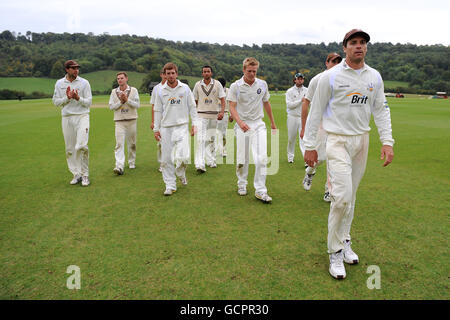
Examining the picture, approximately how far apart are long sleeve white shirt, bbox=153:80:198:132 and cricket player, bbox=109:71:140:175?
1.90m

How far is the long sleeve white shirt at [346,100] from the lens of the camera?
371 cm

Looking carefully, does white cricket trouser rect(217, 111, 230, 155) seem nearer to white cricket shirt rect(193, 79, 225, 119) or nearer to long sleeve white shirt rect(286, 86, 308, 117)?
white cricket shirt rect(193, 79, 225, 119)

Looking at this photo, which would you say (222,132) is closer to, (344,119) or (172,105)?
(172,105)

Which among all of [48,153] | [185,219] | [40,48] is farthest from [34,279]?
[40,48]

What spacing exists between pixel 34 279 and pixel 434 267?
472cm

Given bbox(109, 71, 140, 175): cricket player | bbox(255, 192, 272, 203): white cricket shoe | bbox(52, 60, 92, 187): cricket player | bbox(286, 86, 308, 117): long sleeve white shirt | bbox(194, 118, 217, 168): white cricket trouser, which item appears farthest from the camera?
bbox(286, 86, 308, 117): long sleeve white shirt

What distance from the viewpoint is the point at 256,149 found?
21.2ft

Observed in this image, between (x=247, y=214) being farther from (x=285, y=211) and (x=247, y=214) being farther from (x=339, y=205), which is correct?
(x=339, y=205)

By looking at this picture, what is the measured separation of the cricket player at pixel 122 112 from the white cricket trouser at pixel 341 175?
20.3ft

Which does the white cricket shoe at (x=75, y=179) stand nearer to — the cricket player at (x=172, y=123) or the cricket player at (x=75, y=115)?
the cricket player at (x=75, y=115)

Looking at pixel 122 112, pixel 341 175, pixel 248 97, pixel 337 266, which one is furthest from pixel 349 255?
pixel 122 112

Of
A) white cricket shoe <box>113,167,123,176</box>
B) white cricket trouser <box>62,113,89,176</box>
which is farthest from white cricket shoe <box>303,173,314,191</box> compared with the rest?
white cricket trouser <box>62,113,89,176</box>

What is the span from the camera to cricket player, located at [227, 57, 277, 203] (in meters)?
6.30

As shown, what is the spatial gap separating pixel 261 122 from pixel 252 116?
0.76ft
